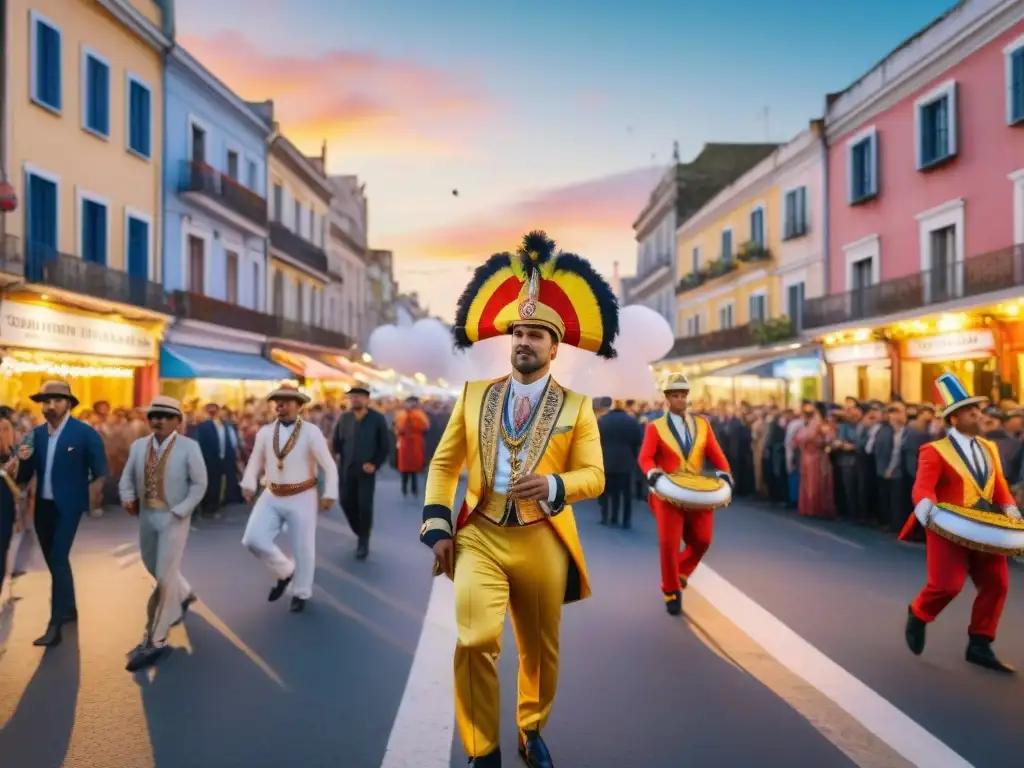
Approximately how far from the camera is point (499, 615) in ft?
12.9

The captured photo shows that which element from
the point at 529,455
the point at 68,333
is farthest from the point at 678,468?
the point at 68,333

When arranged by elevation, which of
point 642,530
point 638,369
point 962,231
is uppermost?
point 962,231

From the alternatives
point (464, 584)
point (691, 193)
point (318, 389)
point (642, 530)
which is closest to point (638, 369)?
point (642, 530)

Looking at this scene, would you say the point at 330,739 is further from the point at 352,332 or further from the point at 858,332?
the point at 352,332

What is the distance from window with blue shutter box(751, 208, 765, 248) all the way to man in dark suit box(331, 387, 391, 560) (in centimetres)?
2533

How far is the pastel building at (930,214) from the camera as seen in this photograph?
63.2 feet

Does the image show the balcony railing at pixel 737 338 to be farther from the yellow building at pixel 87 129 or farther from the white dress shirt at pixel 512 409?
the white dress shirt at pixel 512 409

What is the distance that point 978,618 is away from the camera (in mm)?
5887

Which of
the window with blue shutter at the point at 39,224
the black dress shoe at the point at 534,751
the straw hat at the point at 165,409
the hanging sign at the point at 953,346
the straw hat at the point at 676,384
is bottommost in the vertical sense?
the black dress shoe at the point at 534,751

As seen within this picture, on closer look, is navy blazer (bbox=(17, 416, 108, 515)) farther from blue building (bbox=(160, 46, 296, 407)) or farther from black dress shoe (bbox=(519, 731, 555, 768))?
blue building (bbox=(160, 46, 296, 407))

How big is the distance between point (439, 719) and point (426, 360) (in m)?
15.5

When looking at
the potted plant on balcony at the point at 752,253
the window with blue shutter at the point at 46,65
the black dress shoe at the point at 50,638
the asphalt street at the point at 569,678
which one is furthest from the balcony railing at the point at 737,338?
the black dress shoe at the point at 50,638

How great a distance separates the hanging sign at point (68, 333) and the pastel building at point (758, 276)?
17.8m

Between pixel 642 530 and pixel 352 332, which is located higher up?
pixel 352 332
